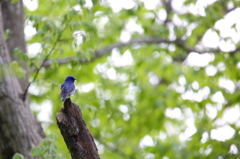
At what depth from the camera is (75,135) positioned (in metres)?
3.96

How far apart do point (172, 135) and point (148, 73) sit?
4022mm

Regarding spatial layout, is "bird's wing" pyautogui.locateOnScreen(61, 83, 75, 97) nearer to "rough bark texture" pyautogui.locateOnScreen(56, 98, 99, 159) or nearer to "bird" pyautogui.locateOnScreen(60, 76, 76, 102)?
"bird" pyautogui.locateOnScreen(60, 76, 76, 102)

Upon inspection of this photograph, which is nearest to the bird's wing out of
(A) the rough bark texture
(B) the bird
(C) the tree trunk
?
(B) the bird

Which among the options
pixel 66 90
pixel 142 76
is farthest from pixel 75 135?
pixel 142 76

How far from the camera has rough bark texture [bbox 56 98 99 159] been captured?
394 centimetres

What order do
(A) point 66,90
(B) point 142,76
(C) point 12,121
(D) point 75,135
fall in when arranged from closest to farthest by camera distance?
(D) point 75,135, (A) point 66,90, (C) point 12,121, (B) point 142,76

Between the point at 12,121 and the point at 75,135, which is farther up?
the point at 12,121

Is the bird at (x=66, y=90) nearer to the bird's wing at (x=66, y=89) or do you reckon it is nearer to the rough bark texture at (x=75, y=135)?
the bird's wing at (x=66, y=89)

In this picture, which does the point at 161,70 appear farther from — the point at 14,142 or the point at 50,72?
the point at 14,142

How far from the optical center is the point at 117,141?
9.85 meters

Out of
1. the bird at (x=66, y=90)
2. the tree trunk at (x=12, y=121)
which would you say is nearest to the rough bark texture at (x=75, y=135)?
the bird at (x=66, y=90)

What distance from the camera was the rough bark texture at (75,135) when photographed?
3.94 metres

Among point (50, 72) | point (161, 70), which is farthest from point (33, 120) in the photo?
point (161, 70)

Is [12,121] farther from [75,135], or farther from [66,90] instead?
[75,135]
